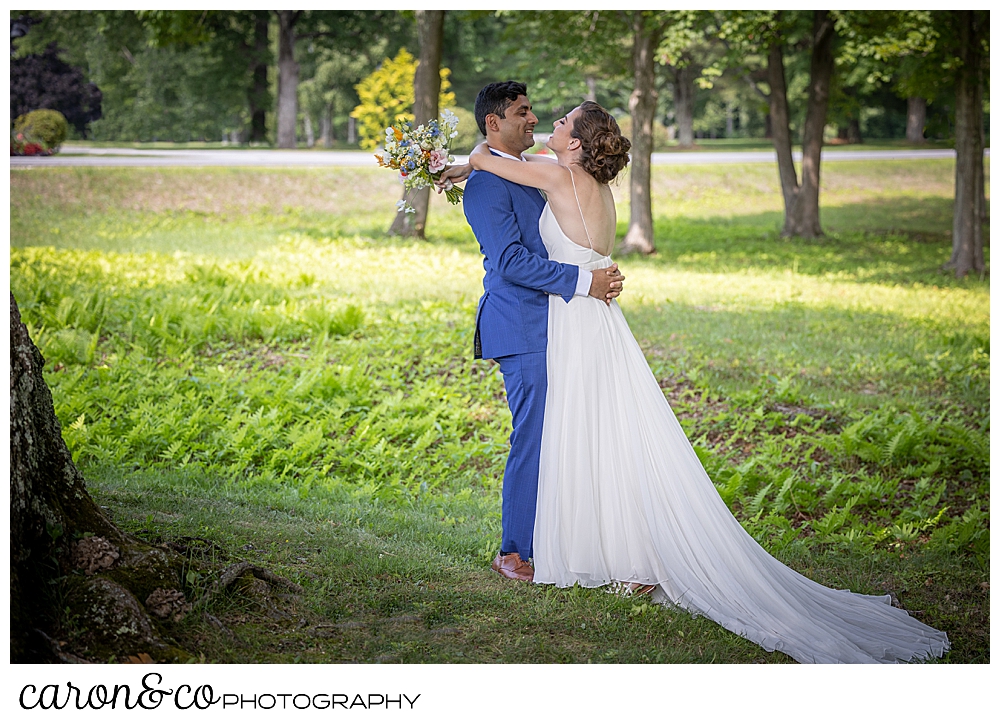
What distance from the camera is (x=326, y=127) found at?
43.8 meters

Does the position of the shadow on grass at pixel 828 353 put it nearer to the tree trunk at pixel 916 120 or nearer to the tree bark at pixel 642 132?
the tree bark at pixel 642 132

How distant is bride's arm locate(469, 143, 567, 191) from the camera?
14.6 feet

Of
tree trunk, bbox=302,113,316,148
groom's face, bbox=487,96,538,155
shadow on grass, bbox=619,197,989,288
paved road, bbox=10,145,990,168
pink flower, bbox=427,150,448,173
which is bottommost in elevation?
shadow on grass, bbox=619,197,989,288

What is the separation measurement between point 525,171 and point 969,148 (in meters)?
14.5

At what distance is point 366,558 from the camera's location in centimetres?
476

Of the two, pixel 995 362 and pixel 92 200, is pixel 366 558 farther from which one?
pixel 92 200

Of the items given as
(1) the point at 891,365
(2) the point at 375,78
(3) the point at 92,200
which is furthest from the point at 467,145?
(1) the point at 891,365

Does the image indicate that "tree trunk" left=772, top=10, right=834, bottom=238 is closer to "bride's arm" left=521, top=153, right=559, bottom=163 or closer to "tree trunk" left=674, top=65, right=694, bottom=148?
"bride's arm" left=521, top=153, right=559, bottom=163

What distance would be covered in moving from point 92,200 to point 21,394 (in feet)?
71.0

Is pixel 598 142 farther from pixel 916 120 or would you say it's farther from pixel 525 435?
pixel 916 120

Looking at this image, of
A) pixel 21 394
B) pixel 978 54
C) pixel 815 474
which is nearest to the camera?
pixel 21 394

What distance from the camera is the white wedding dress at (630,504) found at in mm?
4332

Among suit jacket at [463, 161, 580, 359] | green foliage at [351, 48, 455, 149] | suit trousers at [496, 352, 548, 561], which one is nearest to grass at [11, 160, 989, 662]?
suit trousers at [496, 352, 548, 561]

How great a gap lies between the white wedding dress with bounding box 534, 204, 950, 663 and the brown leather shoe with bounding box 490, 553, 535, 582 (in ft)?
0.46
